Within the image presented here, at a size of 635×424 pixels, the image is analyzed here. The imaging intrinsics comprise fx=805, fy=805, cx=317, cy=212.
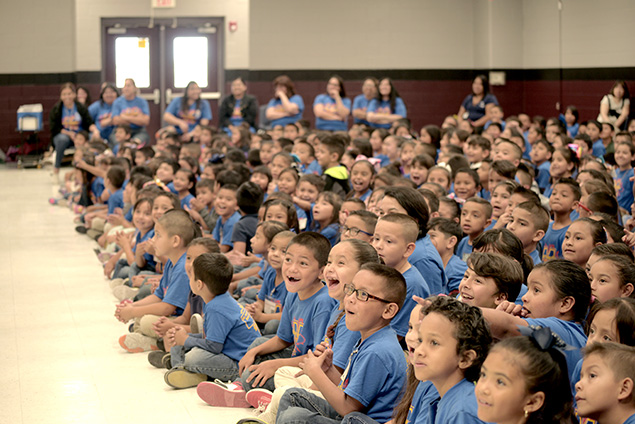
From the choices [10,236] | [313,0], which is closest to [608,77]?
[313,0]

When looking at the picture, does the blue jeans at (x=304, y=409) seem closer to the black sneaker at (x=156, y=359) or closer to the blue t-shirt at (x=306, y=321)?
the blue t-shirt at (x=306, y=321)

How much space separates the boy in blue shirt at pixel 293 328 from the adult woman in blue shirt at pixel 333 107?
8.10m

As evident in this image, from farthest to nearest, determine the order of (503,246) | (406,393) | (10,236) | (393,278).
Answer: (10,236)
(503,246)
(393,278)
(406,393)

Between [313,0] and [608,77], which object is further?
[313,0]

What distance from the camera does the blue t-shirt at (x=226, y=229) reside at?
6.25 meters

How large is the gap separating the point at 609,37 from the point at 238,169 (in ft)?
27.5

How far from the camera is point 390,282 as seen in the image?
320cm

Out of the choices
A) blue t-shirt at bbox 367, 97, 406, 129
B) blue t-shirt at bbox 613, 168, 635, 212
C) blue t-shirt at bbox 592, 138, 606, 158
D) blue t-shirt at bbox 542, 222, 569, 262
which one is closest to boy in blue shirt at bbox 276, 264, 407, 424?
blue t-shirt at bbox 542, 222, 569, 262

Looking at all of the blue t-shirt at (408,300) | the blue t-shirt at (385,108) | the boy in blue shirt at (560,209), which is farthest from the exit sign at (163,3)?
the blue t-shirt at (408,300)

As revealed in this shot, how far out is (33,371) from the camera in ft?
15.4

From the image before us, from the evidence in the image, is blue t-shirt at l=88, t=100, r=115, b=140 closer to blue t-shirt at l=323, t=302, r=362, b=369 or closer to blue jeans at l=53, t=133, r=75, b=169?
blue jeans at l=53, t=133, r=75, b=169

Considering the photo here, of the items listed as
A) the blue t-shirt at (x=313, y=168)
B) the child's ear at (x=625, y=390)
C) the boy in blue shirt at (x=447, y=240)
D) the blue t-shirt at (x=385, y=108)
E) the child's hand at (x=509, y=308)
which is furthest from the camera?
the blue t-shirt at (x=385, y=108)

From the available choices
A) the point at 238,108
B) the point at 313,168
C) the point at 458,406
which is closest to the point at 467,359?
the point at 458,406

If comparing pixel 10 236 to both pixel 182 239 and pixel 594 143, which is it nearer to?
pixel 182 239
